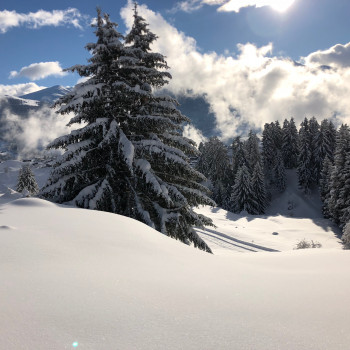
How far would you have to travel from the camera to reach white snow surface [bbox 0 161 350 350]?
164 cm

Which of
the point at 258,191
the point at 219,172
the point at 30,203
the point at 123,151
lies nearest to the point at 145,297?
the point at 30,203

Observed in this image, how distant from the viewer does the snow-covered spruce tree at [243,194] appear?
49.7m

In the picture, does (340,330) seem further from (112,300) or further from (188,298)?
(112,300)

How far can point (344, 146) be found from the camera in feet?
126

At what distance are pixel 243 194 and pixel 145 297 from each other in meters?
49.6

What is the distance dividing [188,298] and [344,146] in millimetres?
43762

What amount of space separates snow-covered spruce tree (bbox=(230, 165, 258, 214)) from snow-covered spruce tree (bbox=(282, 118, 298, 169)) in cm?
2411

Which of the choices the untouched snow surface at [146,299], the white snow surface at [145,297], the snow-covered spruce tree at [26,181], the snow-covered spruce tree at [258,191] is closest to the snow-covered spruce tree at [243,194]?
the snow-covered spruce tree at [258,191]

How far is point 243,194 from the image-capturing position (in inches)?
1967

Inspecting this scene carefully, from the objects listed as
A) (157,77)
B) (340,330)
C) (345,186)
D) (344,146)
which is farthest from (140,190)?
(344,146)

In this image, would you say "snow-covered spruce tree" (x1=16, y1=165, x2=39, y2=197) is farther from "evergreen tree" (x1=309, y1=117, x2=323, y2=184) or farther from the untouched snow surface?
"evergreen tree" (x1=309, y1=117, x2=323, y2=184)

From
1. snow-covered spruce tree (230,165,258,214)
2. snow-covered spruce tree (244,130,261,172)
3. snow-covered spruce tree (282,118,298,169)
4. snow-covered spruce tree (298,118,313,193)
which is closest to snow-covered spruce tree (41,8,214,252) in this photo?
snow-covered spruce tree (230,165,258,214)

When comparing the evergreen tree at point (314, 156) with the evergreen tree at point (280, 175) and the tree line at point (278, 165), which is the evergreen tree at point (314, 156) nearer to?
the tree line at point (278, 165)

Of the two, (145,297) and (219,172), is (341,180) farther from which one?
(145,297)
